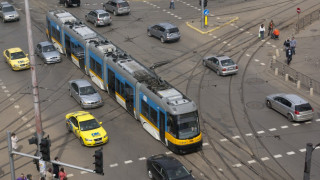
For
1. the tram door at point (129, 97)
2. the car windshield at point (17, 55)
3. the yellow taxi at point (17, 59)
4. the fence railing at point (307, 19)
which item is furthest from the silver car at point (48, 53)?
the fence railing at point (307, 19)

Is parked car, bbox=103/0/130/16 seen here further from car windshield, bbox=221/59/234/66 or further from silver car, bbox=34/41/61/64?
car windshield, bbox=221/59/234/66

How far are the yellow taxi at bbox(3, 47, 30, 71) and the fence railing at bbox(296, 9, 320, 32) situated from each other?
1098 inches

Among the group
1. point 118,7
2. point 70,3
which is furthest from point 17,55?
point 70,3

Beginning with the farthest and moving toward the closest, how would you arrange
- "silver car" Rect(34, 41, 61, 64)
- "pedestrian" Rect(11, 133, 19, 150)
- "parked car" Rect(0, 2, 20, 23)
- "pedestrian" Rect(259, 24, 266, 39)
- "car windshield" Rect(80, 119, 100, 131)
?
"parked car" Rect(0, 2, 20, 23)
"pedestrian" Rect(259, 24, 266, 39)
"silver car" Rect(34, 41, 61, 64)
"car windshield" Rect(80, 119, 100, 131)
"pedestrian" Rect(11, 133, 19, 150)

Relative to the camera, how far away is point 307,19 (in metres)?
63.1

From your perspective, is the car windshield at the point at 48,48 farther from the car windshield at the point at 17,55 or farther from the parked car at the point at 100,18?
the parked car at the point at 100,18

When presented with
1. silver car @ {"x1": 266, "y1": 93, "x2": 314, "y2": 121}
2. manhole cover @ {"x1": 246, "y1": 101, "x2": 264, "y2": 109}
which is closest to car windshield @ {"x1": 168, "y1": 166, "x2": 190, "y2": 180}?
silver car @ {"x1": 266, "y1": 93, "x2": 314, "y2": 121}

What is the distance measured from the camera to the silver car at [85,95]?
4250 cm

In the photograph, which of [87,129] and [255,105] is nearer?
[87,129]

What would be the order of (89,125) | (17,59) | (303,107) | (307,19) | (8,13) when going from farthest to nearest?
(8,13)
(307,19)
(17,59)
(303,107)
(89,125)

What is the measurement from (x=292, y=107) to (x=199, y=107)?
679 centimetres

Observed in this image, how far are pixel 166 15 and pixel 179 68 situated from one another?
1701cm

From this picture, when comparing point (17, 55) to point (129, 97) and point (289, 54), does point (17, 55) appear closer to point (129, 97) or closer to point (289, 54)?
point (129, 97)

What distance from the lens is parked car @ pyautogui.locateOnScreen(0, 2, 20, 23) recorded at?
208ft
